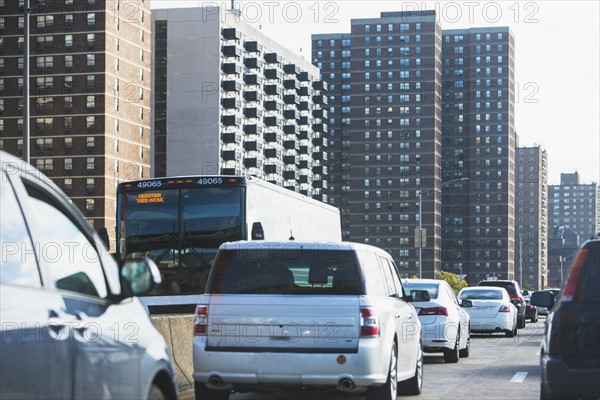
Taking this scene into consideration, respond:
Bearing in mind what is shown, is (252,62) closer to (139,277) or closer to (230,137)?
(230,137)

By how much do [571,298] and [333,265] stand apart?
2850 mm

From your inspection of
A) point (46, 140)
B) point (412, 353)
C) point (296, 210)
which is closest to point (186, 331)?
point (412, 353)

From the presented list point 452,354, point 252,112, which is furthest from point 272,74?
point 452,354

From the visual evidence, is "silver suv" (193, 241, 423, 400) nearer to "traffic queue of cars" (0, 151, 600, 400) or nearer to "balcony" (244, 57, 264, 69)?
"traffic queue of cars" (0, 151, 600, 400)

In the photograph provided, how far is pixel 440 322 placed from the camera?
A: 20.8m

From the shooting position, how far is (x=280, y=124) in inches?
6663

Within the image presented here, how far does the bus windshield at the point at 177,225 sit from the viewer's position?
23469 mm

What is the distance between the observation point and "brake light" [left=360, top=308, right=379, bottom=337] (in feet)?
36.8

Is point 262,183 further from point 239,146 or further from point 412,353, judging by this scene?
point 239,146

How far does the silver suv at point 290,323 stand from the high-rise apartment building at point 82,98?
119m

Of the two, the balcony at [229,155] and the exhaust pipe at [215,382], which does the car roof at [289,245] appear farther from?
the balcony at [229,155]

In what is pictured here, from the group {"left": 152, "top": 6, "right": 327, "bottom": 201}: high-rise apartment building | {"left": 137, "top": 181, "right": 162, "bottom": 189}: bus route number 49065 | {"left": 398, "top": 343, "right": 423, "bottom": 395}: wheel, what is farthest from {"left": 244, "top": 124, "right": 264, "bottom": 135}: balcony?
{"left": 398, "top": 343, "right": 423, "bottom": 395}: wheel

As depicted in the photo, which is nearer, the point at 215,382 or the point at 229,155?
the point at 215,382

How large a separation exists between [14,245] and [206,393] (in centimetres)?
671
